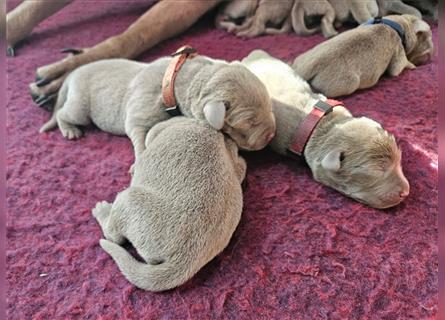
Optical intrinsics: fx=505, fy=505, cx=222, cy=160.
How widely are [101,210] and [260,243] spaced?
0.55 metres

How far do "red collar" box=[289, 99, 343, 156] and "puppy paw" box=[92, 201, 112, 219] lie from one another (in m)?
0.70

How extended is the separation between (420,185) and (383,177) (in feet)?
0.67

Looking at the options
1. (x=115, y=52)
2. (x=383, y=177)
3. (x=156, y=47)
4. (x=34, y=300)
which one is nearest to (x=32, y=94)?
(x=115, y=52)

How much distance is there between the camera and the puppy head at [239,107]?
1.76 metres

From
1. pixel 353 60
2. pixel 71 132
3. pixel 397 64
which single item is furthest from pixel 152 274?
pixel 397 64

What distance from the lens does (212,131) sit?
173cm

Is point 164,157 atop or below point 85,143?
atop

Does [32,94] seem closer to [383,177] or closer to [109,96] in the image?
[109,96]

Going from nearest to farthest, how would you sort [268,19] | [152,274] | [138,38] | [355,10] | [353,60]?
[152,274]
[353,60]
[138,38]
[355,10]
[268,19]

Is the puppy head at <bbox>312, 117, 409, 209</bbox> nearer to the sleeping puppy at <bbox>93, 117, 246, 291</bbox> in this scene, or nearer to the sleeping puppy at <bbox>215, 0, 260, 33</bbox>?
the sleeping puppy at <bbox>93, 117, 246, 291</bbox>

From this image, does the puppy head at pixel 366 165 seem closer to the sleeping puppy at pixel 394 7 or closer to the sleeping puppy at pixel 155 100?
the sleeping puppy at pixel 155 100

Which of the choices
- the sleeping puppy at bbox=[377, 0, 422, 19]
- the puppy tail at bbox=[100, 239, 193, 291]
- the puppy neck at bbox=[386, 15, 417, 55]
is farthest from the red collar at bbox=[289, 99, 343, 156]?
the sleeping puppy at bbox=[377, 0, 422, 19]

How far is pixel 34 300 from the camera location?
1.49 metres

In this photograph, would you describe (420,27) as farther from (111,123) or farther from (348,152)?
(111,123)
